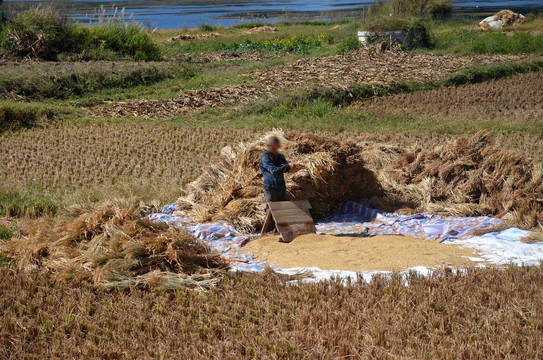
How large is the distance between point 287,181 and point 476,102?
1030 centimetres

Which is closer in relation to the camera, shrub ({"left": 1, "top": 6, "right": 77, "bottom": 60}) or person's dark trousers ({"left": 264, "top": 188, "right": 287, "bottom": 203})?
person's dark trousers ({"left": 264, "top": 188, "right": 287, "bottom": 203})

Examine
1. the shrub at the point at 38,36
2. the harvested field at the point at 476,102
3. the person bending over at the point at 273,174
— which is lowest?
the harvested field at the point at 476,102

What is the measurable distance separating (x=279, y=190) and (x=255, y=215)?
49 centimetres

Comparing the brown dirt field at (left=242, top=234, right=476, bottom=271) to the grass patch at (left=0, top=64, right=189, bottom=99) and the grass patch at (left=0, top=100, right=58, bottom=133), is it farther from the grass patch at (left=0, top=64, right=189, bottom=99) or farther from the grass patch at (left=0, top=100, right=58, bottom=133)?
the grass patch at (left=0, top=64, right=189, bottom=99)

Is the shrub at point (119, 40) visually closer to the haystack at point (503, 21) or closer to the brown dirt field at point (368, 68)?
the brown dirt field at point (368, 68)

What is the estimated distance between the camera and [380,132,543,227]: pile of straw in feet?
23.8

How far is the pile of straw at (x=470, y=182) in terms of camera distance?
7.25m

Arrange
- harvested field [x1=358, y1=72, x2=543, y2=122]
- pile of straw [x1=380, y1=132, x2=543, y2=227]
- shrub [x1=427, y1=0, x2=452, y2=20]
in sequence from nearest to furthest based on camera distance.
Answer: pile of straw [x1=380, y1=132, x2=543, y2=227], harvested field [x1=358, y1=72, x2=543, y2=122], shrub [x1=427, y1=0, x2=452, y2=20]


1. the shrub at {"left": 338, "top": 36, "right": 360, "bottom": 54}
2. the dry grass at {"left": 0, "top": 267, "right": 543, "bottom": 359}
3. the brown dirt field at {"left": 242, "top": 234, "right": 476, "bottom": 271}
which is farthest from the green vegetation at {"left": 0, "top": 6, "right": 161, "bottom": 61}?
the dry grass at {"left": 0, "top": 267, "right": 543, "bottom": 359}

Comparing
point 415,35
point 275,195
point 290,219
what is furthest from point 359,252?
point 415,35

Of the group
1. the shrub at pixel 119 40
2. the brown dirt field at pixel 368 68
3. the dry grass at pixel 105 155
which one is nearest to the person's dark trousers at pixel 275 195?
the dry grass at pixel 105 155

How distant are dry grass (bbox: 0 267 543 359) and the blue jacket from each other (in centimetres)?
186

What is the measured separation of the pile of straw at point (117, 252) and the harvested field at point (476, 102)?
982cm

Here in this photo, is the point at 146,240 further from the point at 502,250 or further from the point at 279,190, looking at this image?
the point at 502,250
